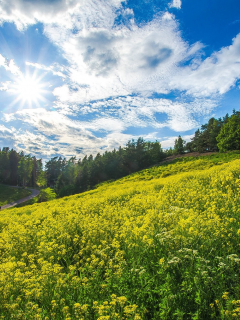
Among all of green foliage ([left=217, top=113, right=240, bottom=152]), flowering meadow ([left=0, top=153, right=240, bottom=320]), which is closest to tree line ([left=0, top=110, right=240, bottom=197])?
green foliage ([left=217, top=113, right=240, bottom=152])

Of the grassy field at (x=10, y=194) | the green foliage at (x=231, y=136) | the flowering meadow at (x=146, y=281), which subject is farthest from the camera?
the grassy field at (x=10, y=194)

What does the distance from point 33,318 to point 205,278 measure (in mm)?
2622

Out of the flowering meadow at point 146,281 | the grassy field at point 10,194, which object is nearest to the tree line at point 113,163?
the grassy field at point 10,194

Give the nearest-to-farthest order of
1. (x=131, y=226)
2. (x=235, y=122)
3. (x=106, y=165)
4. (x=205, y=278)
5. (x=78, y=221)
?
(x=205, y=278)
(x=131, y=226)
(x=78, y=221)
(x=235, y=122)
(x=106, y=165)

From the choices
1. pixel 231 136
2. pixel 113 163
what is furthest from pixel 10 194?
pixel 231 136

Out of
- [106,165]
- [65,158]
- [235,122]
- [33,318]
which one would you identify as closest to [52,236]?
[33,318]

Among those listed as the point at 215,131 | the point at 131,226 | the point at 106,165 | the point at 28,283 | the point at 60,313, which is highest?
the point at 215,131

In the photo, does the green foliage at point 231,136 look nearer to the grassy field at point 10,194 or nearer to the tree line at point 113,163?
the tree line at point 113,163

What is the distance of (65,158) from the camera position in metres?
98.6

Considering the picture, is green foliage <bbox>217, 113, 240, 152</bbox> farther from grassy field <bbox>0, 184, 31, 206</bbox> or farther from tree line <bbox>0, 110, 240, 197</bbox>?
grassy field <bbox>0, 184, 31, 206</bbox>

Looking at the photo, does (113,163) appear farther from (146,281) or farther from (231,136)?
(146,281)

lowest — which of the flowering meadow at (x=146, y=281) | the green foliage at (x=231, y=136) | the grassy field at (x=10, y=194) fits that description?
the flowering meadow at (x=146, y=281)

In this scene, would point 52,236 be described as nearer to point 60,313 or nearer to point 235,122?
point 60,313

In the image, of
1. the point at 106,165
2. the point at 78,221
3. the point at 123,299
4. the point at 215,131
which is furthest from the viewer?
the point at 106,165
